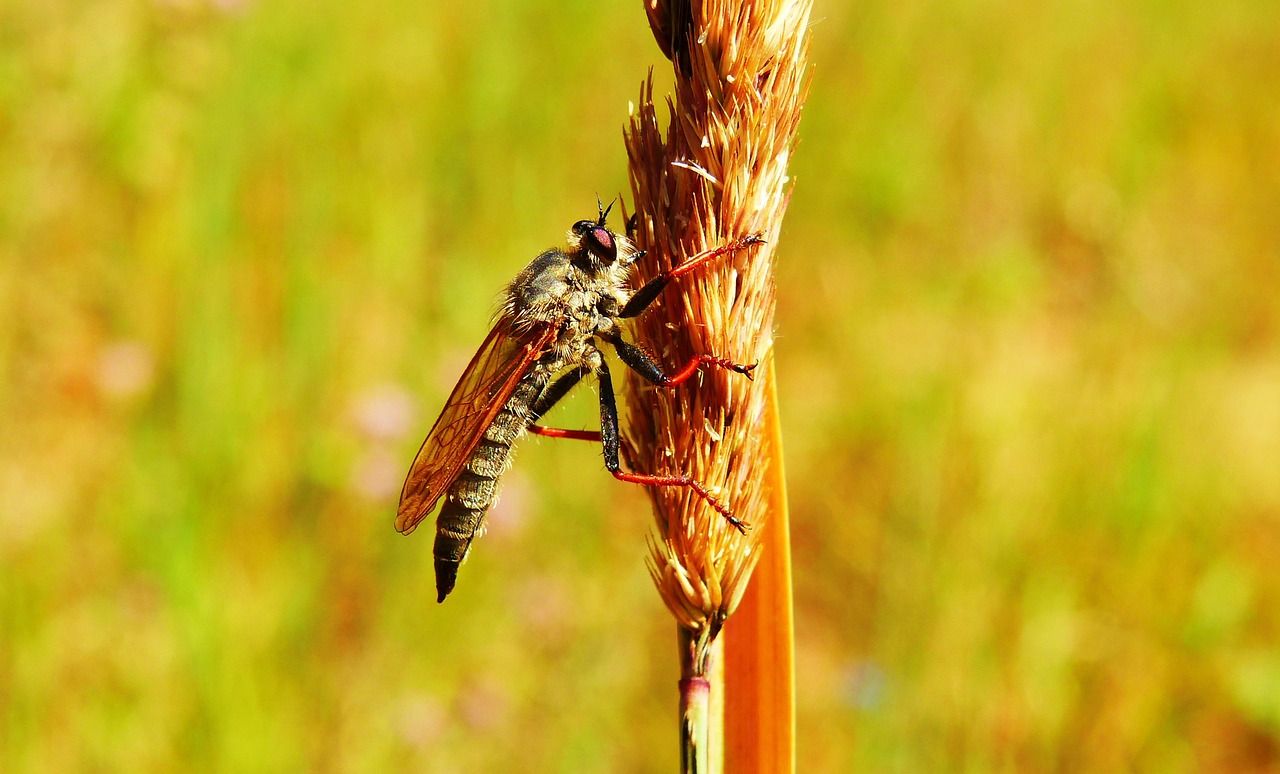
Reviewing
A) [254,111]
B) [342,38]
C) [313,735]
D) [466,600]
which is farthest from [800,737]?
[342,38]

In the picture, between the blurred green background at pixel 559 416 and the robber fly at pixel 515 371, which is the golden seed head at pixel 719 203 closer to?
the robber fly at pixel 515 371

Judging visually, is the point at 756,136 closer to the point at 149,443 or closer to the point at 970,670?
the point at 970,670

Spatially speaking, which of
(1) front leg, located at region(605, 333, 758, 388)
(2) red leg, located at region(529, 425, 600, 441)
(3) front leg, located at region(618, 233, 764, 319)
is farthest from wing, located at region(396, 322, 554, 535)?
(3) front leg, located at region(618, 233, 764, 319)

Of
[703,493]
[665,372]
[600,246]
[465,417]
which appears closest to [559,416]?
[465,417]

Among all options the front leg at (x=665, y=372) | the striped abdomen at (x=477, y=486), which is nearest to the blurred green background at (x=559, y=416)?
the striped abdomen at (x=477, y=486)

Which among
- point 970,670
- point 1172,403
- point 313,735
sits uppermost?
point 1172,403

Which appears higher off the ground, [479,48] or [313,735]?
[479,48]

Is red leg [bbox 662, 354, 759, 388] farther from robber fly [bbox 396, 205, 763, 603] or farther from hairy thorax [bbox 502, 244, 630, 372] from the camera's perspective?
hairy thorax [bbox 502, 244, 630, 372]

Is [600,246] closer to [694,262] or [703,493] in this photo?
[694,262]
